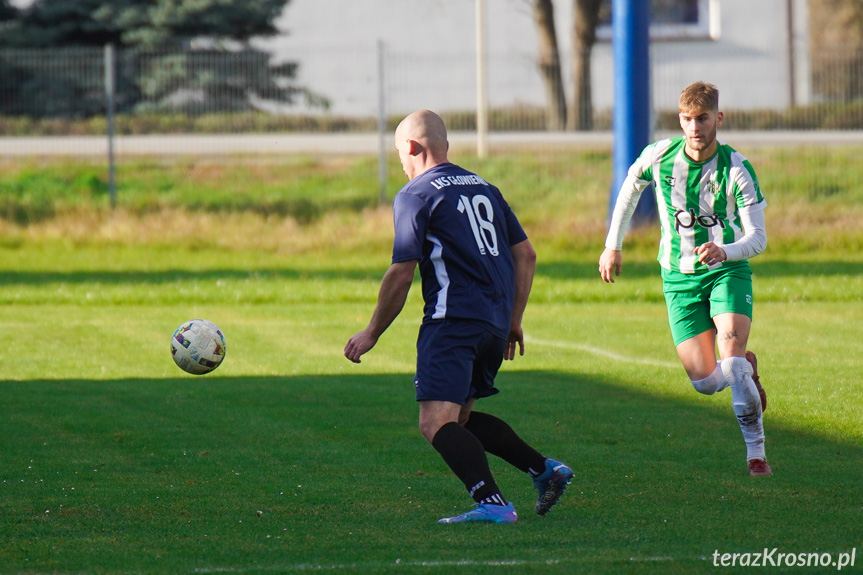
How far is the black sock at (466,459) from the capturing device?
5004 millimetres

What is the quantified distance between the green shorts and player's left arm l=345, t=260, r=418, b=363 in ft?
6.53

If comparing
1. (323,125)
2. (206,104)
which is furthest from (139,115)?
(323,125)

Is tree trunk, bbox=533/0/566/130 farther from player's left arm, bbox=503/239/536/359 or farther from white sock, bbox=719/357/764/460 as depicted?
player's left arm, bbox=503/239/536/359

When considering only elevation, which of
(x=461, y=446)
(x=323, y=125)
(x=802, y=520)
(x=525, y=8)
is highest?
(x=525, y=8)

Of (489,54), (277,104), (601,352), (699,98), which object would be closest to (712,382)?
(699,98)

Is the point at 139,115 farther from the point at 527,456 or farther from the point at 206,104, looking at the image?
the point at 527,456

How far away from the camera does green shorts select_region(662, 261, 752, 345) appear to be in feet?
20.5

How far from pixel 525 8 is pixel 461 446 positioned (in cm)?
3236

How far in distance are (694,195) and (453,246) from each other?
1.86 m

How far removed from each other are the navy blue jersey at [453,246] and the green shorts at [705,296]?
1647 millimetres

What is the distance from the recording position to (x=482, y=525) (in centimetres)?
501

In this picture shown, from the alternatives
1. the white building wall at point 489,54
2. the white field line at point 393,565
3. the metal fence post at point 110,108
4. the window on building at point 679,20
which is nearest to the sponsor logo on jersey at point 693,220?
the white field line at point 393,565

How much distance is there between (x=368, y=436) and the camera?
23.9ft

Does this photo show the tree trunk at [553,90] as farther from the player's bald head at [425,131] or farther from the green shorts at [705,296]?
the player's bald head at [425,131]
